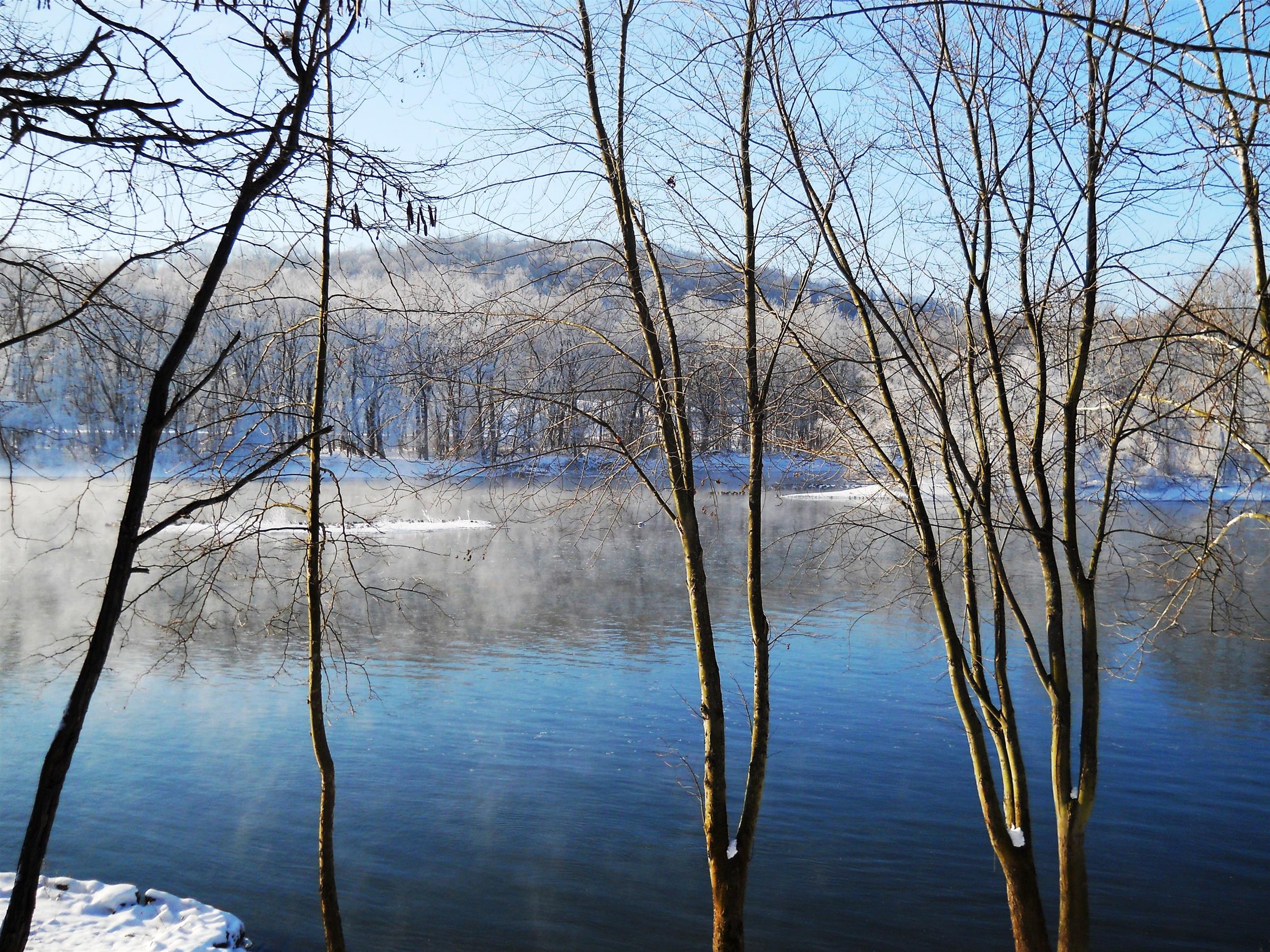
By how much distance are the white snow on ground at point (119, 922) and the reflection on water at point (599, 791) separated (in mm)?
688

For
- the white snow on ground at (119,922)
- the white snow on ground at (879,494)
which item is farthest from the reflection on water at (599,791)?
the white snow on ground at (879,494)

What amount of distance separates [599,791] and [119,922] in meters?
5.48

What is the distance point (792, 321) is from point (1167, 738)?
10.3m

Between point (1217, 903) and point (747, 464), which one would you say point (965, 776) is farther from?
point (747, 464)

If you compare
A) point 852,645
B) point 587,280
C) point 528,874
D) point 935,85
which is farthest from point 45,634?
point 935,85

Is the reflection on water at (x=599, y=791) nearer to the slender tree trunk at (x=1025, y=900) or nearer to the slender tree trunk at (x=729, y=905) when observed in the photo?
the slender tree trunk at (x=729, y=905)

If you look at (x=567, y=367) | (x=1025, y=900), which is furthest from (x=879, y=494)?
(x=1025, y=900)

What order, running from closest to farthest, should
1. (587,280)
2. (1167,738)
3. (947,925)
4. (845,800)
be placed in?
(587,280) → (947,925) → (845,800) → (1167,738)

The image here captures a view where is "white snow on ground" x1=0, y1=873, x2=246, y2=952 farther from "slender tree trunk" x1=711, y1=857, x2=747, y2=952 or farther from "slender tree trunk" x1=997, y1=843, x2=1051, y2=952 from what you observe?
"slender tree trunk" x1=997, y1=843, x2=1051, y2=952

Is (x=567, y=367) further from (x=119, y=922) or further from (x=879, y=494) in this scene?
(x=119, y=922)

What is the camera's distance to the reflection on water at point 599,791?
29.2 ft

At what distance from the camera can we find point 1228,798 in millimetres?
11344

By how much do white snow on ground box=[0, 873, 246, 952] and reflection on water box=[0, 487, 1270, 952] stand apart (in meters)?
0.69

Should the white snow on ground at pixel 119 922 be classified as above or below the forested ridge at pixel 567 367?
below
